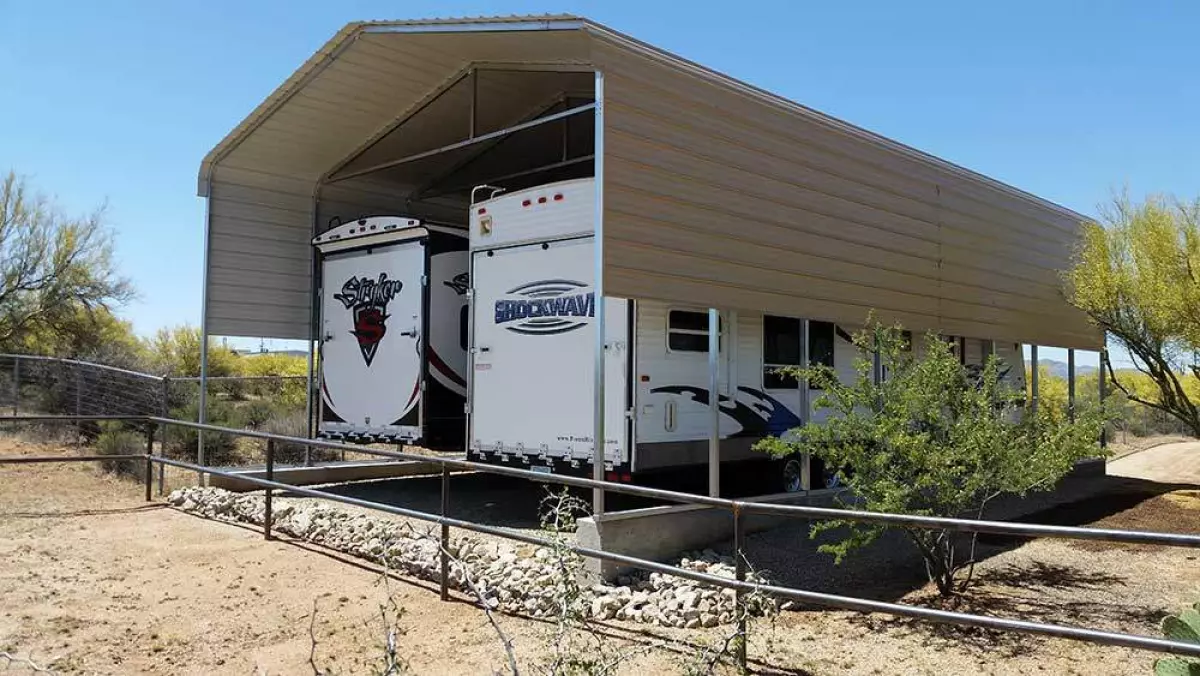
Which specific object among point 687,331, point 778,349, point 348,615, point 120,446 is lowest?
point 348,615

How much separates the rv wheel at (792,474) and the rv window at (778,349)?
2.72 ft

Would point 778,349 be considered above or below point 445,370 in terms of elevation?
above

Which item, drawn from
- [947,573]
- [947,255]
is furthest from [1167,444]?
[947,573]

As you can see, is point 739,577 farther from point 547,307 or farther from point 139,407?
point 139,407

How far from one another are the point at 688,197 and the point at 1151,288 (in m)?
7.72

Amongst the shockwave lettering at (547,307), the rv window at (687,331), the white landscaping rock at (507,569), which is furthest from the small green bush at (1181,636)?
the shockwave lettering at (547,307)

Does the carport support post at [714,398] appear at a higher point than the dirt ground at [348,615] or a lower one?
higher

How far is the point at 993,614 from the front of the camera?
589 centimetres

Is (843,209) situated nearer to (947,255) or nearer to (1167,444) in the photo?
(947,255)

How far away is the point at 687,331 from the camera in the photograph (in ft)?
27.8

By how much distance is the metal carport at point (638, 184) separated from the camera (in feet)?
23.8

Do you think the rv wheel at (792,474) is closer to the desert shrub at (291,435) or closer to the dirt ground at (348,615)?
the dirt ground at (348,615)

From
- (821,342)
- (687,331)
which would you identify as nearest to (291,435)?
(687,331)

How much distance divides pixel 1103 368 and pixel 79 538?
15.5 metres
